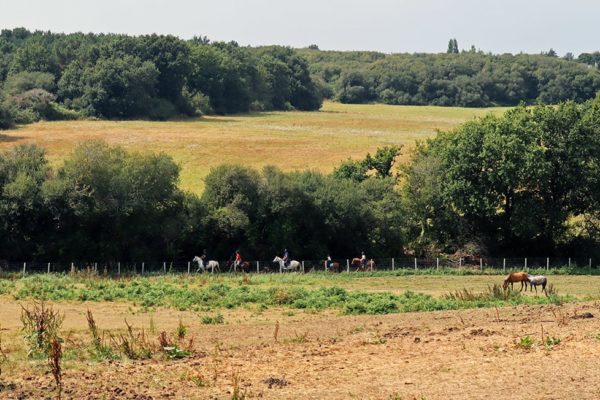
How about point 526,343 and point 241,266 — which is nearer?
point 526,343

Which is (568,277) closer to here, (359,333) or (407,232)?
(407,232)

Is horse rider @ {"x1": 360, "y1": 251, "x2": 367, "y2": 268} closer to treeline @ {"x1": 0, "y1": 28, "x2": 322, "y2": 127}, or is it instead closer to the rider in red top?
the rider in red top

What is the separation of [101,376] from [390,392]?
680cm

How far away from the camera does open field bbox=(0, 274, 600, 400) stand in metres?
19.8

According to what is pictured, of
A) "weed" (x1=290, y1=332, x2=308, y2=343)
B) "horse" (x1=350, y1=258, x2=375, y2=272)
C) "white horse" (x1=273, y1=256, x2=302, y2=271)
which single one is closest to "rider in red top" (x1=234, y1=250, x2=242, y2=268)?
"white horse" (x1=273, y1=256, x2=302, y2=271)

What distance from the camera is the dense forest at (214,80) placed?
381 feet

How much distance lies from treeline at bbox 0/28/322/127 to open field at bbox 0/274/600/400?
77.7 meters

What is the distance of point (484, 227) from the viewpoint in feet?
193

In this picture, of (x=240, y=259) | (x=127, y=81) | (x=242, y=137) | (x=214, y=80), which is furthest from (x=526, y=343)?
(x=214, y=80)

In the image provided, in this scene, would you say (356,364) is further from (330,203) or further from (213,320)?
(330,203)

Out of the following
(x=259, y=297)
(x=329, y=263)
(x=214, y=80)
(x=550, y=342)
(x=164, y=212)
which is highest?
(x=214, y=80)

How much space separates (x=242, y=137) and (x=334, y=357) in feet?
257

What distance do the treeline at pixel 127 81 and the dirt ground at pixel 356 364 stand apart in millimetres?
80268

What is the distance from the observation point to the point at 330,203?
56.4 meters
